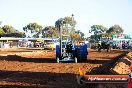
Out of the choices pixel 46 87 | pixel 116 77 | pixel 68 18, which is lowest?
pixel 46 87

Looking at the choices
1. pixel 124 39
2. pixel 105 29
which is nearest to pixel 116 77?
pixel 124 39

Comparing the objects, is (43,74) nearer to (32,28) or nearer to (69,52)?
(69,52)

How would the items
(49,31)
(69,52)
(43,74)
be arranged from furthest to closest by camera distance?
(49,31) < (69,52) < (43,74)

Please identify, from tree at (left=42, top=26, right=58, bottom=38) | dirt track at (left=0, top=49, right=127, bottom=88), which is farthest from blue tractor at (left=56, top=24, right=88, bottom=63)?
tree at (left=42, top=26, right=58, bottom=38)

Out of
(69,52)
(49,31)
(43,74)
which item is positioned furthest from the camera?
(49,31)

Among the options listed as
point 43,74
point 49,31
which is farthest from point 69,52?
point 49,31

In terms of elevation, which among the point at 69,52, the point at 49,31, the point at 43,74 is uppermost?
the point at 49,31

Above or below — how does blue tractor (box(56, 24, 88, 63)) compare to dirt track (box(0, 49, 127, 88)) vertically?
above

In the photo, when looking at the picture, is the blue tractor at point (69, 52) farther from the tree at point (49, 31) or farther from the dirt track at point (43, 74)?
the tree at point (49, 31)

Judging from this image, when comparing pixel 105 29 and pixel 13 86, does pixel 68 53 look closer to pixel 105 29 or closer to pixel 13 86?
pixel 13 86

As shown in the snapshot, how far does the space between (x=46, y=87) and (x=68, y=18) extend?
125 meters

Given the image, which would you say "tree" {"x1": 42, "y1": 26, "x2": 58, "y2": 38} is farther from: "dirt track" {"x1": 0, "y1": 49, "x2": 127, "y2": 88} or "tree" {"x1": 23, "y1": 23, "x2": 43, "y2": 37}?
"dirt track" {"x1": 0, "y1": 49, "x2": 127, "y2": 88}

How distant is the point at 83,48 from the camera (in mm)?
27938

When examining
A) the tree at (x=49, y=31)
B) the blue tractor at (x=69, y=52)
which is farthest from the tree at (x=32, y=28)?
the blue tractor at (x=69, y=52)
